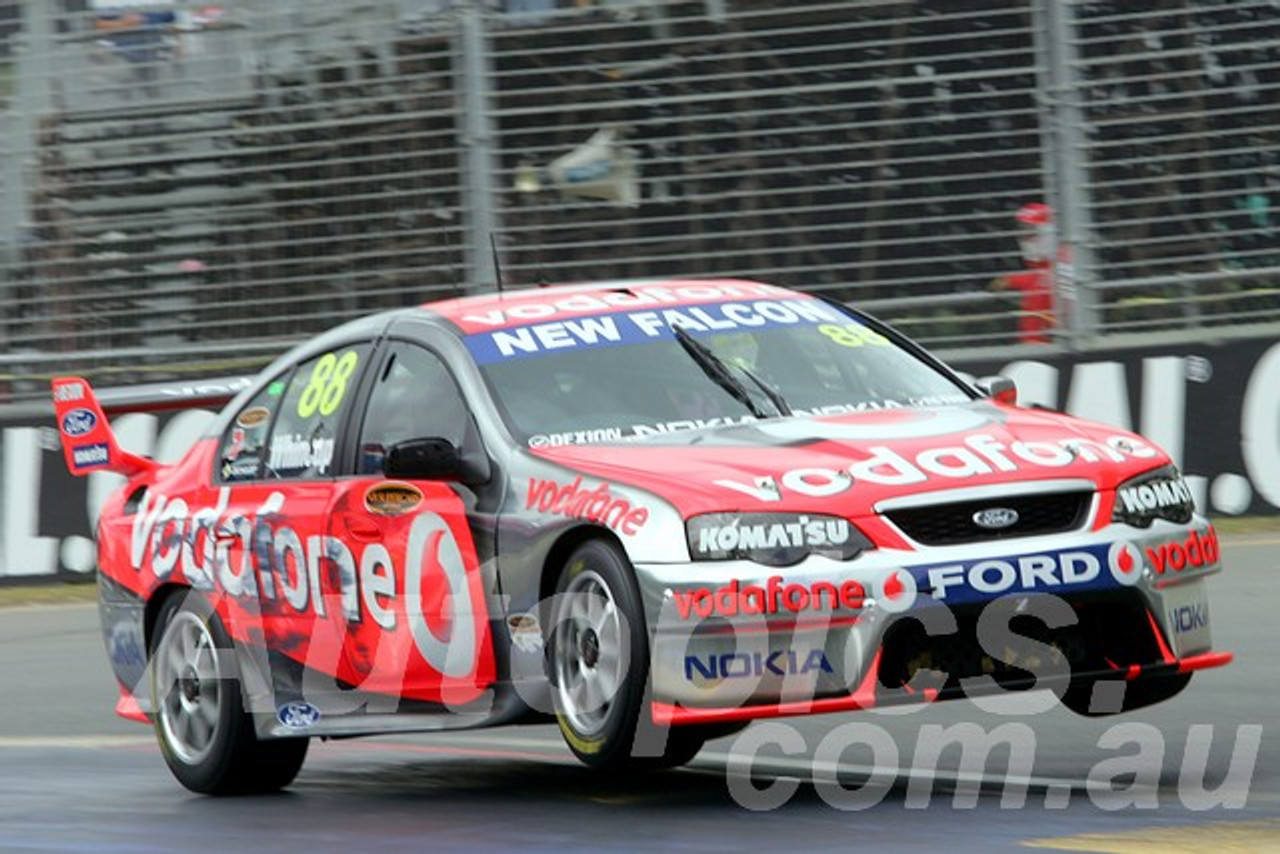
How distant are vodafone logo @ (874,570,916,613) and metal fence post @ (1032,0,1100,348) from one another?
29.7ft

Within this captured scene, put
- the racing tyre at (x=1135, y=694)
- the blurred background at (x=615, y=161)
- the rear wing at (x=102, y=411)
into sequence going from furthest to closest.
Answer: the blurred background at (x=615, y=161) → the rear wing at (x=102, y=411) → the racing tyre at (x=1135, y=694)

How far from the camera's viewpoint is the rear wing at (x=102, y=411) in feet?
32.1

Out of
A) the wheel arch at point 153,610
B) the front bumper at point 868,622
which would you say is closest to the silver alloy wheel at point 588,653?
the front bumper at point 868,622

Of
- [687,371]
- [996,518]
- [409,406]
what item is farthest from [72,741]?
[996,518]

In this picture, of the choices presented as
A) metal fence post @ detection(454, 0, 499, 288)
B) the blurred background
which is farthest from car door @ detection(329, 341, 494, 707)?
metal fence post @ detection(454, 0, 499, 288)

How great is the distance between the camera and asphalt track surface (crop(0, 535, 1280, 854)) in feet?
22.1

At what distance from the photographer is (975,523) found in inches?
284

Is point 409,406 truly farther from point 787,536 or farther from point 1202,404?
point 1202,404

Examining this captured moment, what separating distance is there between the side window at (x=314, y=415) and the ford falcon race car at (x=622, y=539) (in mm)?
15

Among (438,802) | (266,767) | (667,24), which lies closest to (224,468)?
(266,767)

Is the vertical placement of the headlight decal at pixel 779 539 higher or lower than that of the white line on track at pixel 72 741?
higher

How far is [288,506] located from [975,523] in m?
2.50

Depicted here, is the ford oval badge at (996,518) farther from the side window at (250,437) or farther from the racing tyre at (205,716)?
the side window at (250,437)

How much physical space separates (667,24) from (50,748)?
7.40m
